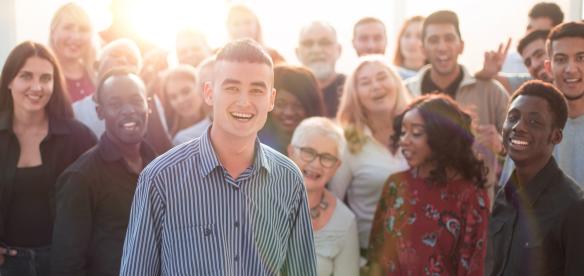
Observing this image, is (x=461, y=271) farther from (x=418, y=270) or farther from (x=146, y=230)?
(x=146, y=230)

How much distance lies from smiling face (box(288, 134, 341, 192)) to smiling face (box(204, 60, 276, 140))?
139 cm

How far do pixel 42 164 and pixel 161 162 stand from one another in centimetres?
171

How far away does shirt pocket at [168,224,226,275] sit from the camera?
84.3 inches

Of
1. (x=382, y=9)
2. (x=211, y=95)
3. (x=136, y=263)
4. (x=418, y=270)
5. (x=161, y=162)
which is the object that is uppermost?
(x=382, y=9)

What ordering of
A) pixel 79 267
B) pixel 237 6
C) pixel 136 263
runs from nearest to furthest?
pixel 136 263
pixel 79 267
pixel 237 6

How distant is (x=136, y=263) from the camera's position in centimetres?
215

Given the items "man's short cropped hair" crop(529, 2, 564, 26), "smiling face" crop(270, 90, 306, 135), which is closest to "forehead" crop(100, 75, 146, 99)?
"smiling face" crop(270, 90, 306, 135)

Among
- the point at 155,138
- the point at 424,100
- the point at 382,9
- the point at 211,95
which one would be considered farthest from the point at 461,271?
the point at 382,9

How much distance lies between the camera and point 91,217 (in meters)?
3.22

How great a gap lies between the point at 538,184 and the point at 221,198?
136 centimetres

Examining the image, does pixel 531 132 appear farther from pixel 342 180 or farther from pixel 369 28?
pixel 369 28

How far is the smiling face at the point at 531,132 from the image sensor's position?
109 inches

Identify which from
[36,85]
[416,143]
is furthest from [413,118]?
[36,85]

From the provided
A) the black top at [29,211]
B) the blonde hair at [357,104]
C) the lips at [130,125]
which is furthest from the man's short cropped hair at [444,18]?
the black top at [29,211]
